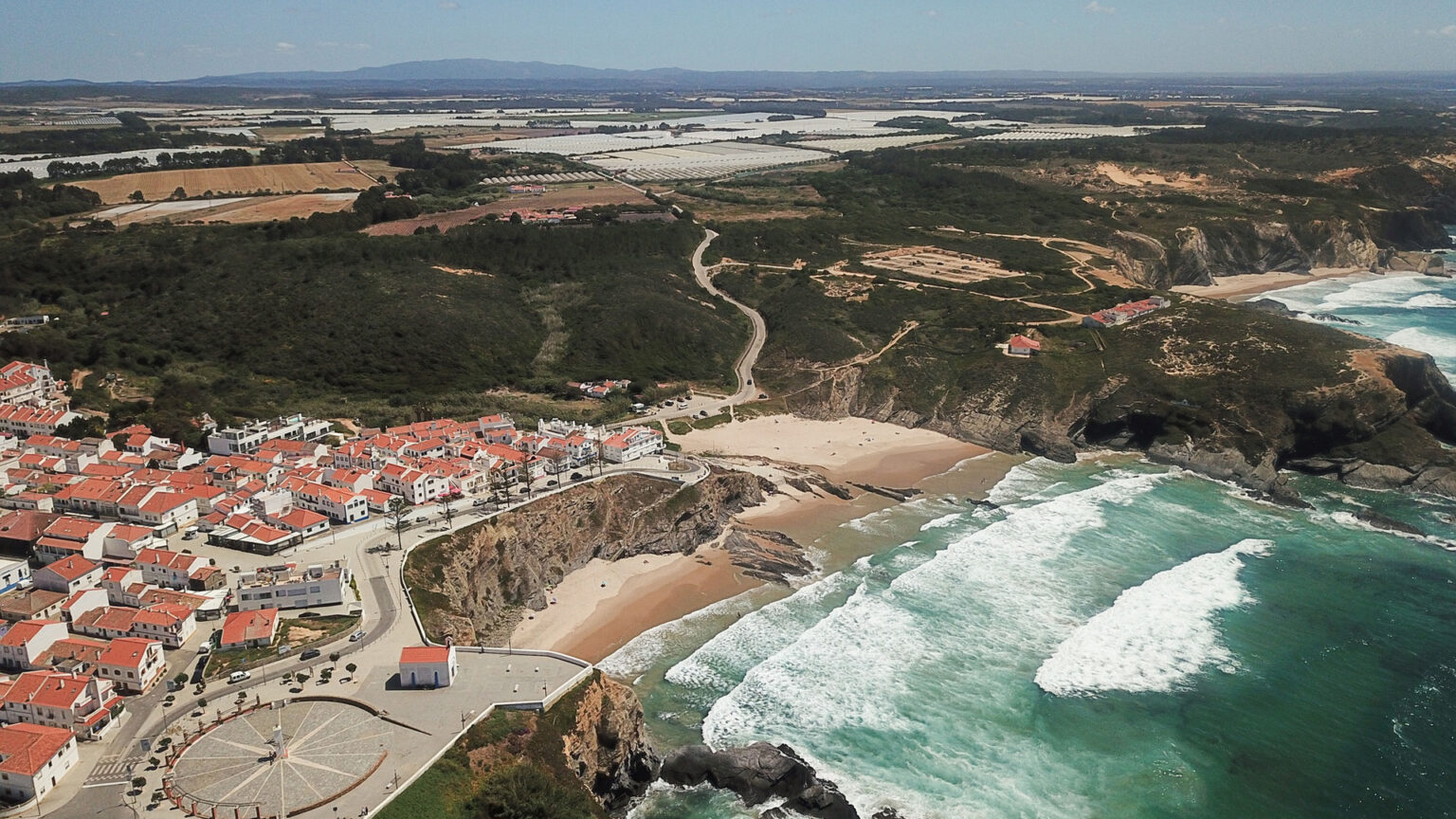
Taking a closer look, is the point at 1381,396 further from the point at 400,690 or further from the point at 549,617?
the point at 400,690

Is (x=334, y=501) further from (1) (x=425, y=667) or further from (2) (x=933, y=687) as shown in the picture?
(2) (x=933, y=687)

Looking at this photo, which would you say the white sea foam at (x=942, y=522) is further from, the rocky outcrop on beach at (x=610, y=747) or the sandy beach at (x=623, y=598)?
the rocky outcrop on beach at (x=610, y=747)

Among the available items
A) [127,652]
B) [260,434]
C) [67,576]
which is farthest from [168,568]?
[260,434]

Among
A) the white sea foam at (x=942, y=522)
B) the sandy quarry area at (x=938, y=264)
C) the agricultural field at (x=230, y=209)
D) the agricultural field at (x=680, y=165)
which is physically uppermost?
the agricultural field at (x=680, y=165)

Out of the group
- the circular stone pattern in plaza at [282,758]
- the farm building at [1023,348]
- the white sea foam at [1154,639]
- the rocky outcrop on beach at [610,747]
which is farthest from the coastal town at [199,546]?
the farm building at [1023,348]

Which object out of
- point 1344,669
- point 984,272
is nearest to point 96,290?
point 984,272

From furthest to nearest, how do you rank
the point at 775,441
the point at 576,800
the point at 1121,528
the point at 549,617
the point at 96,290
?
the point at 96,290, the point at 775,441, the point at 1121,528, the point at 549,617, the point at 576,800

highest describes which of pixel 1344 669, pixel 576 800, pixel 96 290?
pixel 96 290

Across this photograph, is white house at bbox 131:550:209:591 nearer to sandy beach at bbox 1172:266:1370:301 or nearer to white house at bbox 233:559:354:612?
white house at bbox 233:559:354:612

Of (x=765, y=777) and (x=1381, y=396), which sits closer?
(x=765, y=777)
